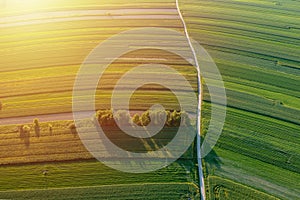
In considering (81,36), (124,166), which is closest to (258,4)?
(81,36)

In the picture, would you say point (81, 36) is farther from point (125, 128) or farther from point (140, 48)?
point (125, 128)

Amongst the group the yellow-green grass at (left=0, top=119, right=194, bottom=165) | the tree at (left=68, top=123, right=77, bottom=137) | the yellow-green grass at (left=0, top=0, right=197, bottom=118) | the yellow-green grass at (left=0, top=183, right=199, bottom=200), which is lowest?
the yellow-green grass at (left=0, top=183, right=199, bottom=200)

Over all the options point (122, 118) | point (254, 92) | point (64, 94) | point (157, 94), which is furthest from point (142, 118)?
point (254, 92)

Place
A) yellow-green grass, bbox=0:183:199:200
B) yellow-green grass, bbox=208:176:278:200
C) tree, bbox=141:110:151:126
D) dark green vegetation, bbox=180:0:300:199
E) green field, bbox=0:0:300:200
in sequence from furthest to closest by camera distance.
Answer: tree, bbox=141:110:151:126
dark green vegetation, bbox=180:0:300:199
green field, bbox=0:0:300:200
yellow-green grass, bbox=208:176:278:200
yellow-green grass, bbox=0:183:199:200

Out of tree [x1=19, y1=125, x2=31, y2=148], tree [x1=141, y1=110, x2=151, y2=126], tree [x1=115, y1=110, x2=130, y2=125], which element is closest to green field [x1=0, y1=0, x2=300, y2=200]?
tree [x1=19, y1=125, x2=31, y2=148]

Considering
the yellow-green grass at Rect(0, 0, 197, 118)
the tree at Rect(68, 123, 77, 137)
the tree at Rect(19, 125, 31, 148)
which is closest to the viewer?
the tree at Rect(19, 125, 31, 148)

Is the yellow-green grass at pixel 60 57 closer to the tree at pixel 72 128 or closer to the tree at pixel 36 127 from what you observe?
the tree at pixel 36 127

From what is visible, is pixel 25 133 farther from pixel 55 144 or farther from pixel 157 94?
pixel 157 94

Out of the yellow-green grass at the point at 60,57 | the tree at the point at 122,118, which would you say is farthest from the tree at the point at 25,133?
the tree at the point at 122,118

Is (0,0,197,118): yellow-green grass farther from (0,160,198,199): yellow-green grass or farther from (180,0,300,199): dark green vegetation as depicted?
(0,160,198,199): yellow-green grass
